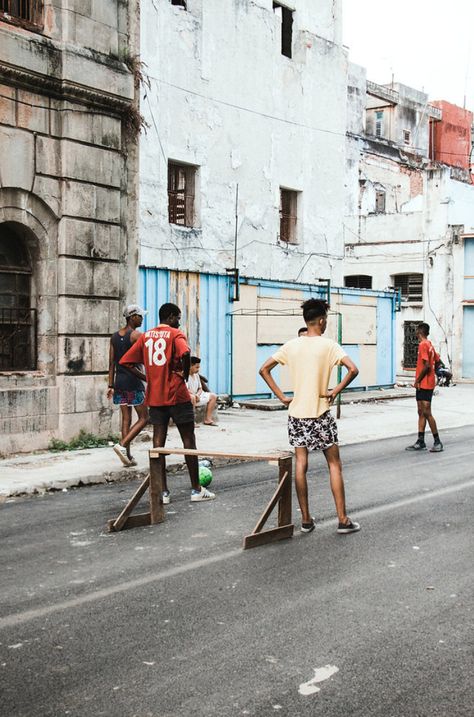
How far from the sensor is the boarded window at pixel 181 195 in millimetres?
21469

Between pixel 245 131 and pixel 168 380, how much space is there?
1585 centimetres

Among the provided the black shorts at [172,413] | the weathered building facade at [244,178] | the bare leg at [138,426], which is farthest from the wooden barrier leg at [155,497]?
the weathered building facade at [244,178]

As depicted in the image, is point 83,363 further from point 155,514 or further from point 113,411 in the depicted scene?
point 155,514

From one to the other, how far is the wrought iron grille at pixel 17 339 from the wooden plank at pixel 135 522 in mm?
5005

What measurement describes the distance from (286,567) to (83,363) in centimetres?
700

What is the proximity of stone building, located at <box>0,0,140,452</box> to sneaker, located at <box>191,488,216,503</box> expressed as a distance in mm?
3873

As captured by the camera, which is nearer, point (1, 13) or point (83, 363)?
point (1, 13)

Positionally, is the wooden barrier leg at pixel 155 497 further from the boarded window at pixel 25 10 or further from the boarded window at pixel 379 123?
the boarded window at pixel 379 123

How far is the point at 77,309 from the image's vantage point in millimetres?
12312

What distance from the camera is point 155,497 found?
7.60 m

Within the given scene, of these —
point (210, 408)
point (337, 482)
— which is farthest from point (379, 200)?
point (337, 482)

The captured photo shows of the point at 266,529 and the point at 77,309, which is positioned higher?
the point at 77,309

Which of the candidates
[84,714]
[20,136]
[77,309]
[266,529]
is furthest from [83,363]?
[84,714]

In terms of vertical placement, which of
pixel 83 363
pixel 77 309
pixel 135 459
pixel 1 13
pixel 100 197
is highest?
pixel 1 13
